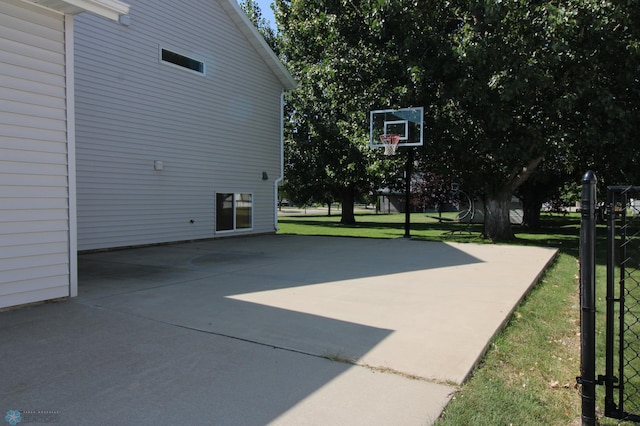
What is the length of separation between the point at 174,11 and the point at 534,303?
Result: 1149 cm

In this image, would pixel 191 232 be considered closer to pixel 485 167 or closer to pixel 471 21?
pixel 485 167

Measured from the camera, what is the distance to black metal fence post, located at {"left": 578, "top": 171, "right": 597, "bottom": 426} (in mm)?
2572

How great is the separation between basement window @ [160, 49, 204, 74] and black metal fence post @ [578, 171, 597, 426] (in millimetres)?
11509

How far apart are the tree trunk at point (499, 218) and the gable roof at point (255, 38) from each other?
27.6 feet

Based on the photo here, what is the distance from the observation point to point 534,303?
228 inches

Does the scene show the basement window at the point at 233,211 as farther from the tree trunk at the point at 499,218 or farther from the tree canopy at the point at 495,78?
the tree trunk at the point at 499,218

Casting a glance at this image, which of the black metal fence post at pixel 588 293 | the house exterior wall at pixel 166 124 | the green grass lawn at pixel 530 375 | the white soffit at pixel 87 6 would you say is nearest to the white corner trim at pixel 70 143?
the white soffit at pixel 87 6

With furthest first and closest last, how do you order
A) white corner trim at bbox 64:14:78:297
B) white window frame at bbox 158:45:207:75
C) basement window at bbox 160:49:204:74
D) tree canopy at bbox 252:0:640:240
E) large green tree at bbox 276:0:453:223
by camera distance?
large green tree at bbox 276:0:453:223 → basement window at bbox 160:49:204:74 → white window frame at bbox 158:45:207:75 → tree canopy at bbox 252:0:640:240 → white corner trim at bbox 64:14:78:297

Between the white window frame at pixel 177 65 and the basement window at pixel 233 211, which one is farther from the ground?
the white window frame at pixel 177 65

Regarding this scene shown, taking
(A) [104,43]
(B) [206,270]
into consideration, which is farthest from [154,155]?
(B) [206,270]

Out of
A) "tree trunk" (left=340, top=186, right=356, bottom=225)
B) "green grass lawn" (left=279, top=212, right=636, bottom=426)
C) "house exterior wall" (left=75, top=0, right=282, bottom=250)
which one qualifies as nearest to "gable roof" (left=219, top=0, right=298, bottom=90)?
"house exterior wall" (left=75, top=0, right=282, bottom=250)

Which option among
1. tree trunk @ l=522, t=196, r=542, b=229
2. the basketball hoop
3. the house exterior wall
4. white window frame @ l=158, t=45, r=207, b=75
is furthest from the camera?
tree trunk @ l=522, t=196, r=542, b=229

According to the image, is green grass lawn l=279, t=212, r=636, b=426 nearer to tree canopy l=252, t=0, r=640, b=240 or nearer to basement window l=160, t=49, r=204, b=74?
tree canopy l=252, t=0, r=640, b=240

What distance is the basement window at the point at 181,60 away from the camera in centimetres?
1173
